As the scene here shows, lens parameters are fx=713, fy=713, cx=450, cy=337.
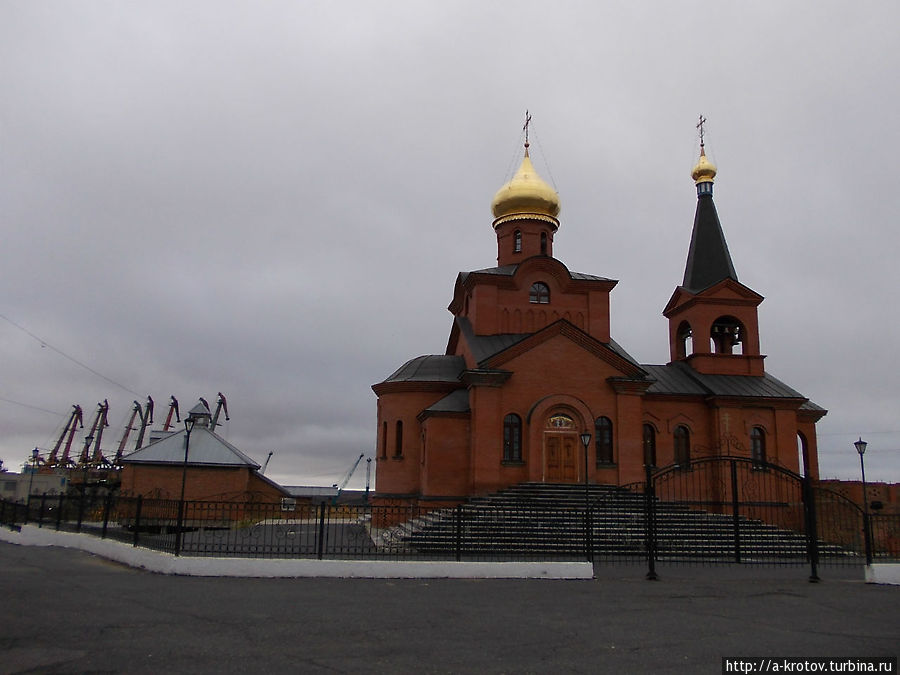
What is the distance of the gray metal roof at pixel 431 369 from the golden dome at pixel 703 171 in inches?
498

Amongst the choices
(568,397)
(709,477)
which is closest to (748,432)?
(709,477)

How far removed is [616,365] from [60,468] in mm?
65916

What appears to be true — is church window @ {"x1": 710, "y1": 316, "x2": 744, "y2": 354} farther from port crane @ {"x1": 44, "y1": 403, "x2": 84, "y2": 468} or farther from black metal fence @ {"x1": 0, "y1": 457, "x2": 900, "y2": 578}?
port crane @ {"x1": 44, "y1": 403, "x2": 84, "y2": 468}

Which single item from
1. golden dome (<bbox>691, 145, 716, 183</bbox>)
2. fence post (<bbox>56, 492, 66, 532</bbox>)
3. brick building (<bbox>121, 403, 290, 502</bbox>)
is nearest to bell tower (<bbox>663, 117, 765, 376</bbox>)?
golden dome (<bbox>691, 145, 716, 183</bbox>)

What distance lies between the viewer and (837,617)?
365 inches

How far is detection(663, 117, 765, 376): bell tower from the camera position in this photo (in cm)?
2692

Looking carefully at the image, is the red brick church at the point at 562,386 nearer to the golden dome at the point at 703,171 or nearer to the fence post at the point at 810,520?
the golden dome at the point at 703,171

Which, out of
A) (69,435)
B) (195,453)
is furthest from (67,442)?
(195,453)

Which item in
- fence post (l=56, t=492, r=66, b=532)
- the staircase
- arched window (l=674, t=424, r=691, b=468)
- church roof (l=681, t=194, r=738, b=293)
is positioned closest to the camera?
the staircase

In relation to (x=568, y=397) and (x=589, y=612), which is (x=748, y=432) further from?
(x=589, y=612)

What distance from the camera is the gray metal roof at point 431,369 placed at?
968 inches

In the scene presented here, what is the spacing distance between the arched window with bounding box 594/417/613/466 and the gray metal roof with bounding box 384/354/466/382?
16.4 feet

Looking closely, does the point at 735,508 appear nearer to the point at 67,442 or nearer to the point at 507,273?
the point at 507,273

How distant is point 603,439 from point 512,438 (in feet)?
9.92
